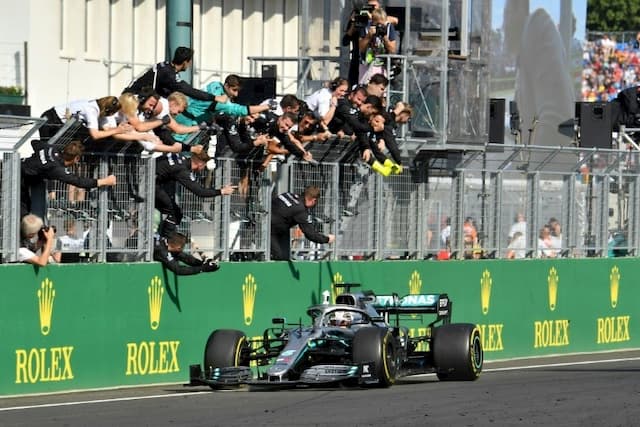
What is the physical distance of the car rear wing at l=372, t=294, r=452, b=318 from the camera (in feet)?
59.9

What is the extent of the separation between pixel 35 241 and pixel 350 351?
340 cm

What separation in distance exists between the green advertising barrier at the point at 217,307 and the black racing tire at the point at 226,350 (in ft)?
3.48

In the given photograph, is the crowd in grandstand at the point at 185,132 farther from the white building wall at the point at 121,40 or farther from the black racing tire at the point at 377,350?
the white building wall at the point at 121,40

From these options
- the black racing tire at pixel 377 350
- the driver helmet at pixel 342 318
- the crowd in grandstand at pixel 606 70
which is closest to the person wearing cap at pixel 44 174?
the driver helmet at pixel 342 318

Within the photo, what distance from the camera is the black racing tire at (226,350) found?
16.8 m

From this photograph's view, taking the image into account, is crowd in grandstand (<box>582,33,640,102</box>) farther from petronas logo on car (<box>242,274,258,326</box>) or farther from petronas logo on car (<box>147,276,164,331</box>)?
petronas logo on car (<box>147,276,164,331</box>)

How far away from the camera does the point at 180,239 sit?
18094 mm

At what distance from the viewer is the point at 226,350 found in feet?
A: 55.2

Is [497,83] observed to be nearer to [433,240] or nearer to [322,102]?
[433,240]

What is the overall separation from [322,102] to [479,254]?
451 cm

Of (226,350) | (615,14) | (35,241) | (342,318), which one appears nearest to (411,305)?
(342,318)

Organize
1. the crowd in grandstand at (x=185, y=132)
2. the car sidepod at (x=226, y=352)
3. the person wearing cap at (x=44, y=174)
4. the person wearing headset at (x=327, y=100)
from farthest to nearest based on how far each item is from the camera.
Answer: the person wearing headset at (x=327, y=100), the car sidepod at (x=226, y=352), the crowd in grandstand at (x=185, y=132), the person wearing cap at (x=44, y=174)

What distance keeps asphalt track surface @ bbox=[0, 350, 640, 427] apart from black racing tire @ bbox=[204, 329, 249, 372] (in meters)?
0.32

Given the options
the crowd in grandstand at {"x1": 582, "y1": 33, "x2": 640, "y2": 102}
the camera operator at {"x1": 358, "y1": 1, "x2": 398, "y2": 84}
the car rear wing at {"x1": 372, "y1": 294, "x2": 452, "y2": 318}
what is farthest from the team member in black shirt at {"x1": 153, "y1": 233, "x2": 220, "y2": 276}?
the crowd in grandstand at {"x1": 582, "y1": 33, "x2": 640, "y2": 102}
